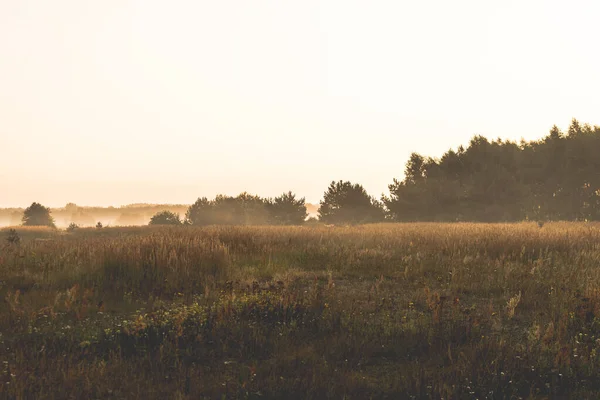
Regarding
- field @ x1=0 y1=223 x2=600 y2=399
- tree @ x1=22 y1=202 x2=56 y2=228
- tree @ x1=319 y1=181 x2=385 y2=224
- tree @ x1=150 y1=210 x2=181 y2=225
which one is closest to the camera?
field @ x1=0 y1=223 x2=600 y2=399

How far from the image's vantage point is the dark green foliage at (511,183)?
1496 inches

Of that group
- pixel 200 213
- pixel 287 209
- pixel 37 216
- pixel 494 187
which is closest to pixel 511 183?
pixel 494 187

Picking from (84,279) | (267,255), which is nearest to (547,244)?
(267,255)

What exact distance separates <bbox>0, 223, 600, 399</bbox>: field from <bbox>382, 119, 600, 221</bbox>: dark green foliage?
32313 mm

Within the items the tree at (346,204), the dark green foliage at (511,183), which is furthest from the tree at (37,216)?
the dark green foliage at (511,183)

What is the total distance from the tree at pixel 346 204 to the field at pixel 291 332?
38.6 m

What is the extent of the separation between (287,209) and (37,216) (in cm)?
3631

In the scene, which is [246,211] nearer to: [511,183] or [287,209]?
[287,209]

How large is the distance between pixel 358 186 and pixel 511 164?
50.2 ft

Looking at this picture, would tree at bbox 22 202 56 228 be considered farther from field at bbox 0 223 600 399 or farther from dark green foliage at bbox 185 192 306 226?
field at bbox 0 223 600 399

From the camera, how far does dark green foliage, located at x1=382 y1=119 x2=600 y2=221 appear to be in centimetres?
3800

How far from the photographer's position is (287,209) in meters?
50.0

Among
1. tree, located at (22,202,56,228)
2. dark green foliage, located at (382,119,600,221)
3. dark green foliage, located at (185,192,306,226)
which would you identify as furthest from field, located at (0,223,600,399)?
tree, located at (22,202,56,228)

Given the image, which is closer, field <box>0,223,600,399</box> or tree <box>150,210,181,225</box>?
field <box>0,223,600,399</box>
